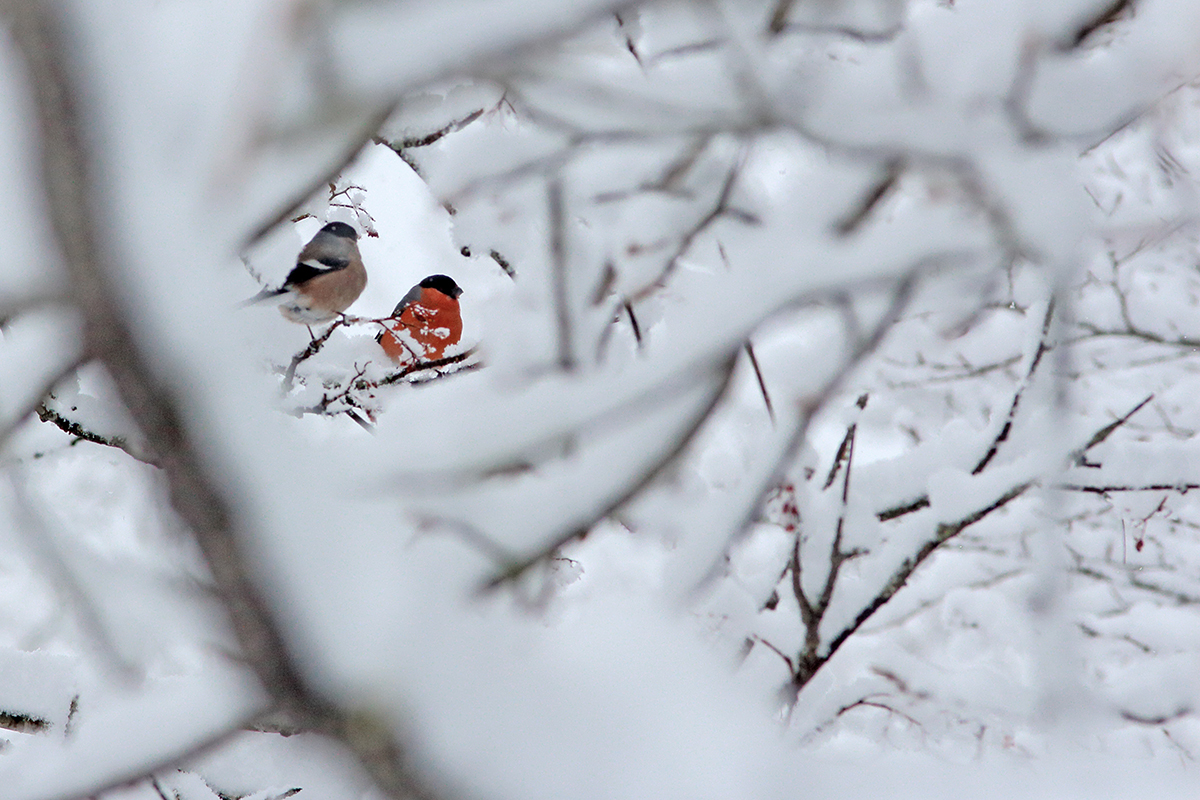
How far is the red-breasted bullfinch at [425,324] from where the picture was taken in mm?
3490

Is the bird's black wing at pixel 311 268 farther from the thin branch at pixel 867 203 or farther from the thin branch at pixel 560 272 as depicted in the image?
the thin branch at pixel 867 203

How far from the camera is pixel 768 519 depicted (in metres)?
2.25

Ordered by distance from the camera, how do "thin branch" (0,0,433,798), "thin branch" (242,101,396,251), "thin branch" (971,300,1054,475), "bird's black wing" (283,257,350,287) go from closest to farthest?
1. "thin branch" (0,0,433,798)
2. "thin branch" (242,101,396,251)
3. "thin branch" (971,300,1054,475)
4. "bird's black wing" (283,257,350,287)

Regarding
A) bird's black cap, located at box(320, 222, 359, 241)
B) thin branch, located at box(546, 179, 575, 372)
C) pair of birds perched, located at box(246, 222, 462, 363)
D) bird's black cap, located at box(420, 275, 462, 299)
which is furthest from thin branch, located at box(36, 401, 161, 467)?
bird's black cap, located at box(420, 275, 462, 299)

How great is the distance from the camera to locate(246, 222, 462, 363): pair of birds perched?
11.7 ft

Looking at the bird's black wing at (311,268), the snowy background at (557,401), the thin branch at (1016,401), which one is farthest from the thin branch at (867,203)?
the bird's black wing at (311,268)

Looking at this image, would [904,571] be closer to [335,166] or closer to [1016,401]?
[1016,401]

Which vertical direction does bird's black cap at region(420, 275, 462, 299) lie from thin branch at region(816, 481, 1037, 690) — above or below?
above

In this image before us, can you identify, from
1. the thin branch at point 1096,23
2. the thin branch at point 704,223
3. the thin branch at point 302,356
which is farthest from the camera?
the thin branch at point 302,356

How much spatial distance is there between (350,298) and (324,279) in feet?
1.00

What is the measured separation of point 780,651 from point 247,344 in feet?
5.20

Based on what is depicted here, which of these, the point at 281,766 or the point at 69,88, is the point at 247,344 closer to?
the point at 69,88

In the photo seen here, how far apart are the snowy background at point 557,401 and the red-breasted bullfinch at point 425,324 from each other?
1.48m

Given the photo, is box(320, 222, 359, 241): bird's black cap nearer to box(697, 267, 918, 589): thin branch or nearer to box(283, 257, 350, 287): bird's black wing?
box(283, 257, 350, 287): bird's black wing
